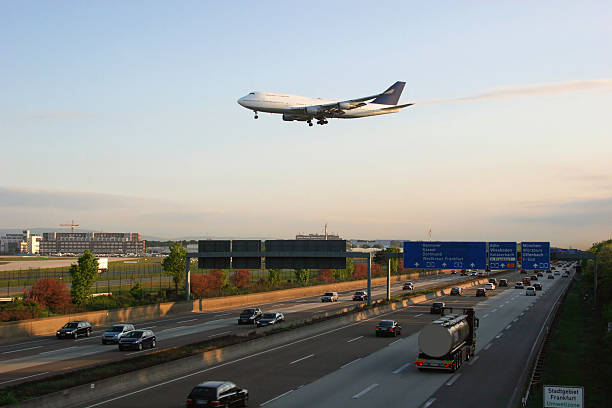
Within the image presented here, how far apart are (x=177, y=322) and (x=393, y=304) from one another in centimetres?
2626

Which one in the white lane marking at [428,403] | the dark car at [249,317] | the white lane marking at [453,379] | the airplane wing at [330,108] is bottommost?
the dark car at [249,317]

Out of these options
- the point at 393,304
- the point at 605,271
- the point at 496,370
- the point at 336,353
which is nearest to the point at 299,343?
the point at 336,353

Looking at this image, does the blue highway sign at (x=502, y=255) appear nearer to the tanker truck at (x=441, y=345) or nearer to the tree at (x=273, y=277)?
the tanker truck at (x=441, y=345)

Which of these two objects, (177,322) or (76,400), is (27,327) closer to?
(177,322)

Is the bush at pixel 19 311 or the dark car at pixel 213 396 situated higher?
the dark car at pixel 213 396

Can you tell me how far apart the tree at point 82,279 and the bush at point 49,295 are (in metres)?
1.50

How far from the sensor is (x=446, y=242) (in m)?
64.4

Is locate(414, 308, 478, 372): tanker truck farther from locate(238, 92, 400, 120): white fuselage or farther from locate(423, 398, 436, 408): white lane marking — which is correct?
locate(238, 92, 400, 120): white fuselage

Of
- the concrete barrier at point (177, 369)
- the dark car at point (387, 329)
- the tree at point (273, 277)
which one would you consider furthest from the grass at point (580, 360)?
the tree at point (273, 277)

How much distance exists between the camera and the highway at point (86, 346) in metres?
32.7

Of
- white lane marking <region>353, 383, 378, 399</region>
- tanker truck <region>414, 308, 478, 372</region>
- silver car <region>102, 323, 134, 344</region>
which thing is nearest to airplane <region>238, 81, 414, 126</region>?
silver car <region>102, 323, 134, 344</region>

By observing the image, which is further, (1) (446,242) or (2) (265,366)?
(1) (446,242)

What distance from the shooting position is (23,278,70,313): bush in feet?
199

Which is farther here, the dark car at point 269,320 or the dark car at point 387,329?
the dark car at point 269,320
